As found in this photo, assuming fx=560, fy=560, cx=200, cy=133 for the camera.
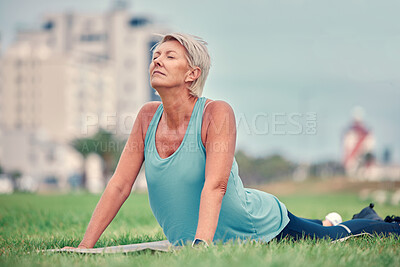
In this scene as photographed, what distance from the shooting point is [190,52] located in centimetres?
370

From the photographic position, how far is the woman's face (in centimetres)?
371

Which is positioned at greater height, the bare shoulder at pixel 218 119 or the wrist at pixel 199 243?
the bare shoulder at pixel 218 119

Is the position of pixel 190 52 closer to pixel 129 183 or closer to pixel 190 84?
pixel 190 84

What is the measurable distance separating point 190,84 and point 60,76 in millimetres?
95620

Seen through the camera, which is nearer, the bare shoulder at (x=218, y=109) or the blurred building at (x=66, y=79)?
the bare shoulder at (x=218, y=109)

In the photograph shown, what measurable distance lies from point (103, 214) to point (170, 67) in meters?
1.17

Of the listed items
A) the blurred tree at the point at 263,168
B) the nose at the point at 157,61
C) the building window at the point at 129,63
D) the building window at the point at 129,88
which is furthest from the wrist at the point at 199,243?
the building window at the point at 129,63

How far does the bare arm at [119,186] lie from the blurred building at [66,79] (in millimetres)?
72336

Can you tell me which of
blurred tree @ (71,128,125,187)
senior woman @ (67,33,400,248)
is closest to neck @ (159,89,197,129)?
senior woman @ (67,33,400,248)

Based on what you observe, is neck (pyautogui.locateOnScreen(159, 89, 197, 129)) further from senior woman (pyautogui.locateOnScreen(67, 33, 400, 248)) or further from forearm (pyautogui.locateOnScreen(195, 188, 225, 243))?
forearm (pyautogui.locateOnScreen(195, 188, 225, 243))

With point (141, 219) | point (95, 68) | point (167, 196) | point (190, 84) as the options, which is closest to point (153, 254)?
point (167, 196)

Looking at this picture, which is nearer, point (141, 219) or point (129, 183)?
point (129, 183)

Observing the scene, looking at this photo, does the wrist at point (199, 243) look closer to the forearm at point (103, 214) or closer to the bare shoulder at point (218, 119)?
the bare shoulder at point (218, 119)

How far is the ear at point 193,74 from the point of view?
3752 mm
